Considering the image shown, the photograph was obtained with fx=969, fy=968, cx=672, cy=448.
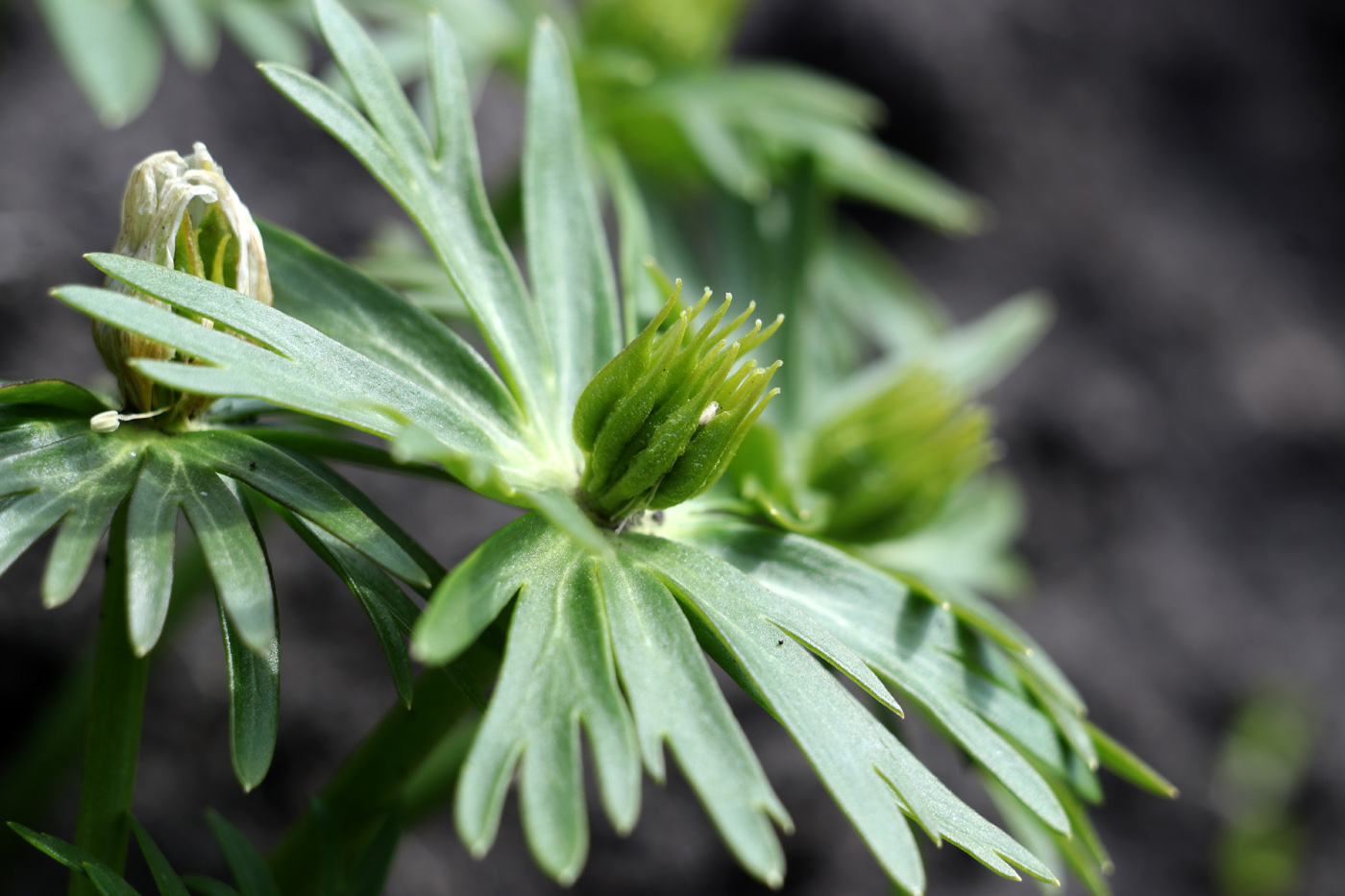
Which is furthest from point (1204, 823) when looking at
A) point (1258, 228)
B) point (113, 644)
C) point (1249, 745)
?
point (113, 644)

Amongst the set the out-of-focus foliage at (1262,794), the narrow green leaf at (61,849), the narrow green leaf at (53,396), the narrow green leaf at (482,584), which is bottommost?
the out-of-focus foliage at (1262,794)

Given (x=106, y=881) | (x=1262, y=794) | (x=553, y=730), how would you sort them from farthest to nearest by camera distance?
(x=1262, y=794), (x=106, y=881), (x=553, y=730)

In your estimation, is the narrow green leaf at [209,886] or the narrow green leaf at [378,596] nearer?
the narrow green leaf at [378,596]

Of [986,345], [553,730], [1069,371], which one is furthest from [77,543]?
[1069,371]

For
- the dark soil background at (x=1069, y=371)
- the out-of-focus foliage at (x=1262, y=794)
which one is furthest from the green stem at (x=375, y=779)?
the out-of-focus foliage at (x=1262, y=794)

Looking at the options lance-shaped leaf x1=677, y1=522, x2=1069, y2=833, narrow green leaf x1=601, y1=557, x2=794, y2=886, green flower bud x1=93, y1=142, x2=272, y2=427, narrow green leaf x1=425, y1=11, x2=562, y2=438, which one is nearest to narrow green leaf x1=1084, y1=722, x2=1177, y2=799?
lance-shaped leaf x1=677, y1=522, x2=1069, y2=833

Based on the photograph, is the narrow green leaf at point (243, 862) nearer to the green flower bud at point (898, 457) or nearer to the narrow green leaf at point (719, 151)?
the green flower bud at point (898, 457)

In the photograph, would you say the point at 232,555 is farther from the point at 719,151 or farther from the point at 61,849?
the point at 719,151
